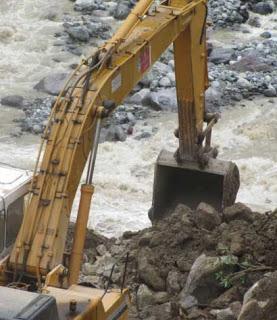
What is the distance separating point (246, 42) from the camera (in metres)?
23.8

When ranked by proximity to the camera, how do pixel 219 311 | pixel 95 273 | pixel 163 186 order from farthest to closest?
pixel 163 186 < pixel 95 273 < pixel 219 311

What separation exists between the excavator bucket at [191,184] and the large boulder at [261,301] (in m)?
3.62

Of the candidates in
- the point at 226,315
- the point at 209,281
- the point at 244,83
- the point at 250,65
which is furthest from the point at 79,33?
the point at 226,315

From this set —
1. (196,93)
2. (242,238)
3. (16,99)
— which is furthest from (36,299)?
(16,99)

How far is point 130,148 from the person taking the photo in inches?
723

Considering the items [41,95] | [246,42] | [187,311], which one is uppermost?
[246,42]

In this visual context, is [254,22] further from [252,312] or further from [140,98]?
[252,312]

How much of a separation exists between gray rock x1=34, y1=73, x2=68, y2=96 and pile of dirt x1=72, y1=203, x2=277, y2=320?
8.55 metres

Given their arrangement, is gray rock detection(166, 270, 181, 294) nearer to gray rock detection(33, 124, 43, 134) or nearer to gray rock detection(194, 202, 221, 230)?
gray rock detection(194, 202, 221, 230)

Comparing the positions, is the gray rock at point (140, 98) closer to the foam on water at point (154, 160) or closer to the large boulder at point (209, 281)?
the foam on water at point (154, 160)

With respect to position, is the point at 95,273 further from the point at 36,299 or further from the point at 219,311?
the point at 36,299

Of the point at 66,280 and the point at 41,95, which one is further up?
the point at 41,95

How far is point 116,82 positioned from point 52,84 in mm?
11283

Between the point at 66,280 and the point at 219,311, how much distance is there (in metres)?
2.16
